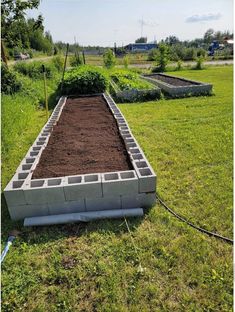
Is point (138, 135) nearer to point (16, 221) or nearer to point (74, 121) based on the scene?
point (74, 121)

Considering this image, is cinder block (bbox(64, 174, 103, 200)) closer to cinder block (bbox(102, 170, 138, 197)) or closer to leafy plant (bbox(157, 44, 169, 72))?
cinder block (bbox(102, 170, 138, 197))

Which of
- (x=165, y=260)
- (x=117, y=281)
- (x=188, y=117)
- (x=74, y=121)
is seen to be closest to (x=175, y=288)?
(x=165, y=260)

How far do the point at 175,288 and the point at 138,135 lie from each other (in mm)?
3544

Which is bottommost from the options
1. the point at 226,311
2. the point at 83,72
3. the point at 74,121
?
the point at 226,311

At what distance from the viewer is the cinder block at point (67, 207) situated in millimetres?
2773

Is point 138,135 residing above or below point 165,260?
above

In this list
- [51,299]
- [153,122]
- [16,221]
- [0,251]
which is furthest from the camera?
[153,122]

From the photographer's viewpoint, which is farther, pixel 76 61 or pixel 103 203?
pixel 76 61

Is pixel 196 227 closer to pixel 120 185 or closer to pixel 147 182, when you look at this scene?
pixel 147 182

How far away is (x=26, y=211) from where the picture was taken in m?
2.77

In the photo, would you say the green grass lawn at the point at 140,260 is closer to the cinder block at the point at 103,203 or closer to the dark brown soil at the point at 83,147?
the cinder block at the point at 103,203

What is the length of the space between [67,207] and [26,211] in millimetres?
444

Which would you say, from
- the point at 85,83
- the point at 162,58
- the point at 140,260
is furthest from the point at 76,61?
the point at 140,260

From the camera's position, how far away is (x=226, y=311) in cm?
180
